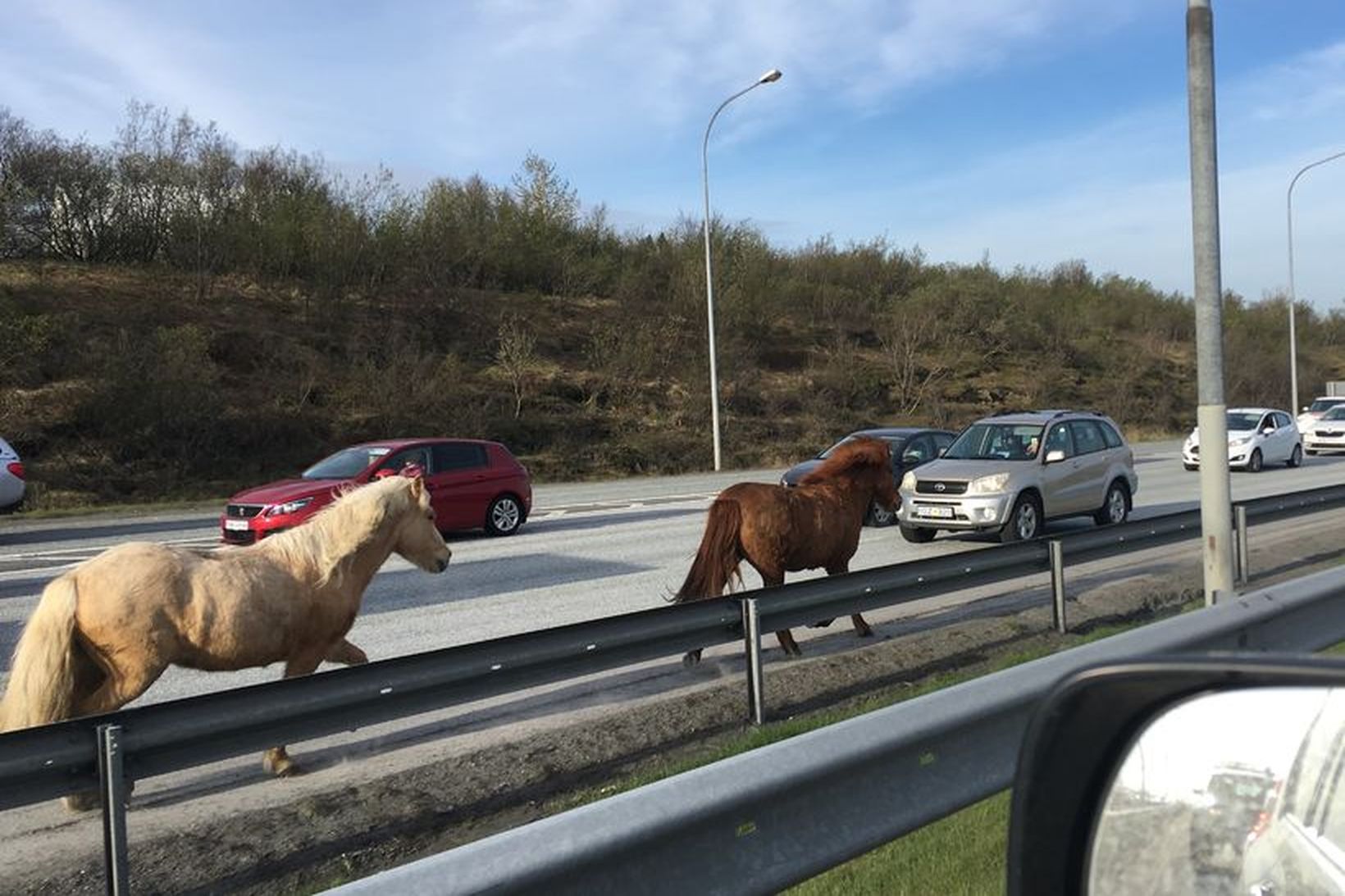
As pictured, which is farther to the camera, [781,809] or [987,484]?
[987,484]

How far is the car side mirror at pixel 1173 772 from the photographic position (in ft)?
5.63

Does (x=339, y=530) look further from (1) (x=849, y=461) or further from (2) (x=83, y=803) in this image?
(1) (x=849, y=461)

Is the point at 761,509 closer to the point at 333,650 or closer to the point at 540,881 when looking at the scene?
the point at 333,650

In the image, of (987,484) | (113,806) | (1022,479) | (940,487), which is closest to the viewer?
(113,806)

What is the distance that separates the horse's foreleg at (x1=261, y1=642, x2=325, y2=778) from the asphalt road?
2344 mm

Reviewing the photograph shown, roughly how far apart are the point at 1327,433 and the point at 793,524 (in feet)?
106

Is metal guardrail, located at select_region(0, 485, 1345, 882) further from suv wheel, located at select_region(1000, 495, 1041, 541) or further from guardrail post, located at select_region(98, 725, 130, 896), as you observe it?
suv wheel, located at select_region(1000, 495, 1041, 541)

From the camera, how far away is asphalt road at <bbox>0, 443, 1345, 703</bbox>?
10.7 m

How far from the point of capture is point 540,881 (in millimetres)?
2287

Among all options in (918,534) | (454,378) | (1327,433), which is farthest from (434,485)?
(1327,433)

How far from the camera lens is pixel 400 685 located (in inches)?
Answer: 226

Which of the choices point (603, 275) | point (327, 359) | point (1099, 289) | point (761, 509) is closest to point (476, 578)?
point (761, 509)

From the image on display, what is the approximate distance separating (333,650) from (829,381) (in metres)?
44.7

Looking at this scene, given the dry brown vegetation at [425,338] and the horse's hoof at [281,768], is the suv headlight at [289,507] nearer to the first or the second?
the horse's hoof at [281,768]
